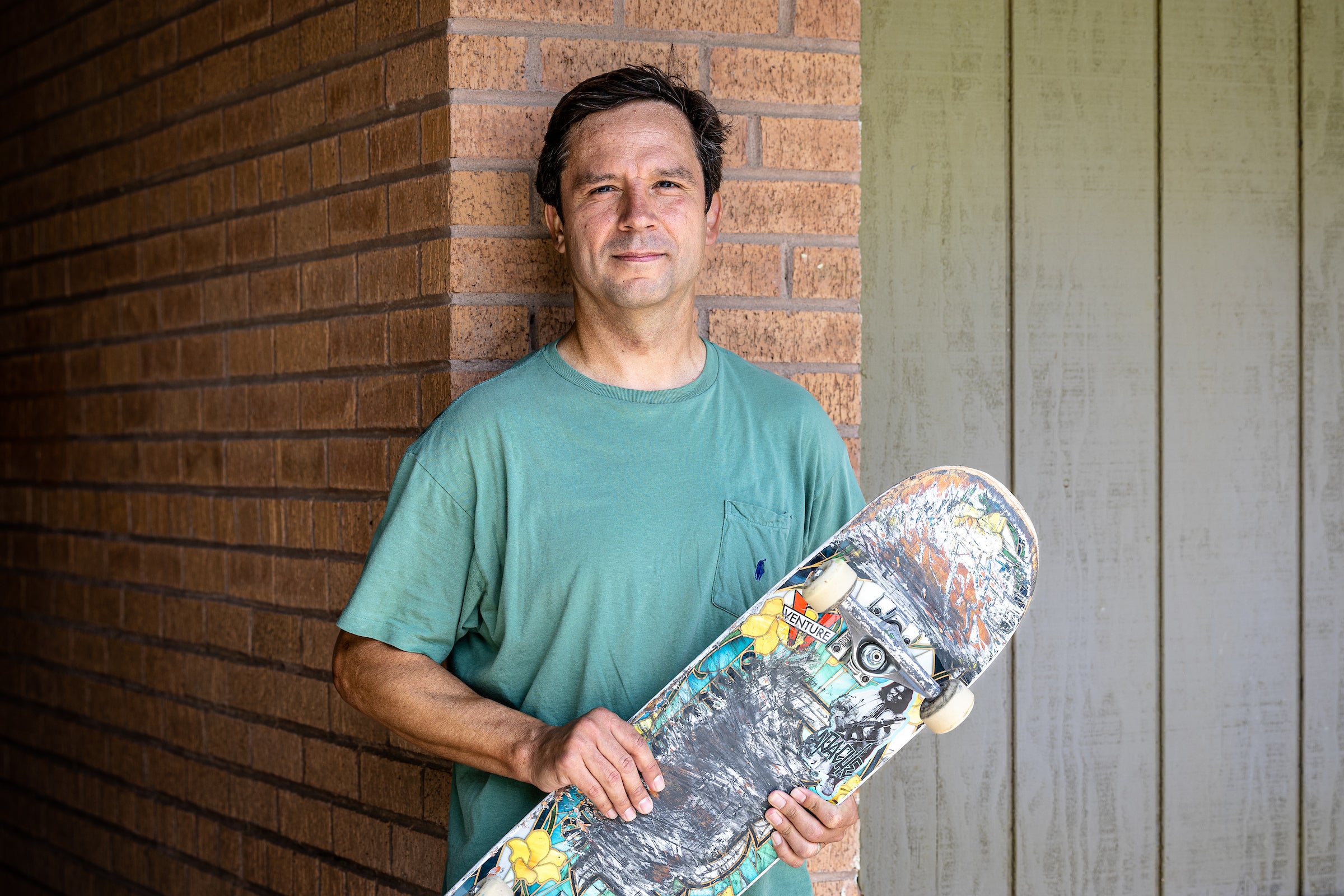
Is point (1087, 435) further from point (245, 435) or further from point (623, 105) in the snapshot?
point (245, 435)

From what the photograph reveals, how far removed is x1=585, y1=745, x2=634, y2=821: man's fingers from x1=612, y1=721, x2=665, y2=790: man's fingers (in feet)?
0.09

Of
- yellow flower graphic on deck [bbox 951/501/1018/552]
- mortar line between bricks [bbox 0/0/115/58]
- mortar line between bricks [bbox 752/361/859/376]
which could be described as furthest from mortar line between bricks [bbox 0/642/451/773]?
mortar line between bricks [bbox 0/0/115/58]

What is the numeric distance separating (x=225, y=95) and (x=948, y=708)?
2.09 m

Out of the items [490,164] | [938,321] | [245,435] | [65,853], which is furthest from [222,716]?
[938,321]

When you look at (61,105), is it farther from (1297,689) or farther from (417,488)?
(1297,689)

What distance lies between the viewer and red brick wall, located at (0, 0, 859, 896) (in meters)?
2.16

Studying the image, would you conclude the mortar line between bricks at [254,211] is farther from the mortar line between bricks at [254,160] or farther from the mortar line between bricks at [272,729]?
the mortar line between bricks at [272,729]

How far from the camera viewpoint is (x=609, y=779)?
5.13 ft

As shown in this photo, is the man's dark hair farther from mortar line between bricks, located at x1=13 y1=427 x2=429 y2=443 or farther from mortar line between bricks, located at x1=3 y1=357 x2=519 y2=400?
mortar line between bricks, located at x1=13 y1=427 x2=429 y2=443

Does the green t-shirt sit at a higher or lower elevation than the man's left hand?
higher

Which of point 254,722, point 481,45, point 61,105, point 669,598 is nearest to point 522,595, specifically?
point 669,598

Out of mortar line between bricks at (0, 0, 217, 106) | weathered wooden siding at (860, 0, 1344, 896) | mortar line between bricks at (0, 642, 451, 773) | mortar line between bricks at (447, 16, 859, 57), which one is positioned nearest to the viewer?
mortar line between bricks at (447, 16, 859, 57)

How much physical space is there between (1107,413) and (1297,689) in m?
0.74

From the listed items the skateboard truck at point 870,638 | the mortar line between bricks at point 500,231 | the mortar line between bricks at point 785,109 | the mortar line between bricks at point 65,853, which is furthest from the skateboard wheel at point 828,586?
the mortar line between bricks at point 65,853
